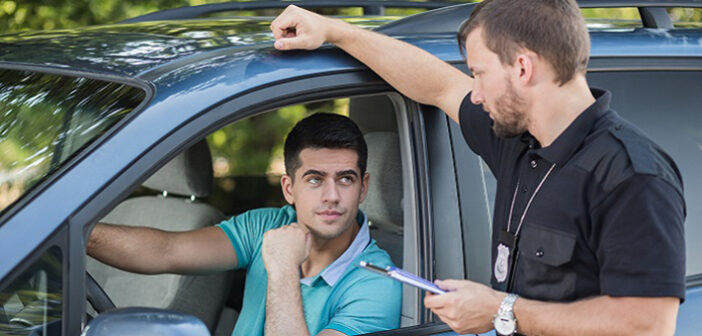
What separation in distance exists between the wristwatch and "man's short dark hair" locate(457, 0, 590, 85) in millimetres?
A: 451

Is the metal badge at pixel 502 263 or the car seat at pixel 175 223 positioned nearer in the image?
the metal badge at pixel 502 263

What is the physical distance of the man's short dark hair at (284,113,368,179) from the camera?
2.53 meters

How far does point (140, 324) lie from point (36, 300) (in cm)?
23

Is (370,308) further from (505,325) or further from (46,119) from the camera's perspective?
(46,119)

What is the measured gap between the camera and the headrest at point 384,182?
99.7 inches

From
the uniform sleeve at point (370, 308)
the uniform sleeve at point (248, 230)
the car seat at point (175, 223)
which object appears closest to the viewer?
the uniform sleeve at point (370, 308)

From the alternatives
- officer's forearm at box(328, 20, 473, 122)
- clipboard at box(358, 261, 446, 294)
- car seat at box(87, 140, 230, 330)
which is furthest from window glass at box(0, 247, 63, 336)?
car seat at box(87, 140, 230, 330)

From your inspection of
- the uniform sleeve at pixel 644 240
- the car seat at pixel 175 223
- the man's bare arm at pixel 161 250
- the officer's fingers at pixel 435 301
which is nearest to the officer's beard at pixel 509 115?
the uniform sleeve at pixel 644 240

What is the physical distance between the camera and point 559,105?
1996mm

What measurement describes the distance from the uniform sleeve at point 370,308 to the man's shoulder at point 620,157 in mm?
628

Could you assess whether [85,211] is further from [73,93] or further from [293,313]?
[293,313]

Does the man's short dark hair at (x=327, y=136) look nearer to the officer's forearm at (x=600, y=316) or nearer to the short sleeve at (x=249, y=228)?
the short sleeve at (x=249, y=228)

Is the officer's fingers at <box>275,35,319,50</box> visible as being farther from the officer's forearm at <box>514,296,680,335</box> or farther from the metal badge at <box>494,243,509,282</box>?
the officer's forearm at <box>514,296,680,335</box>

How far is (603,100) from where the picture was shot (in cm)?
200
